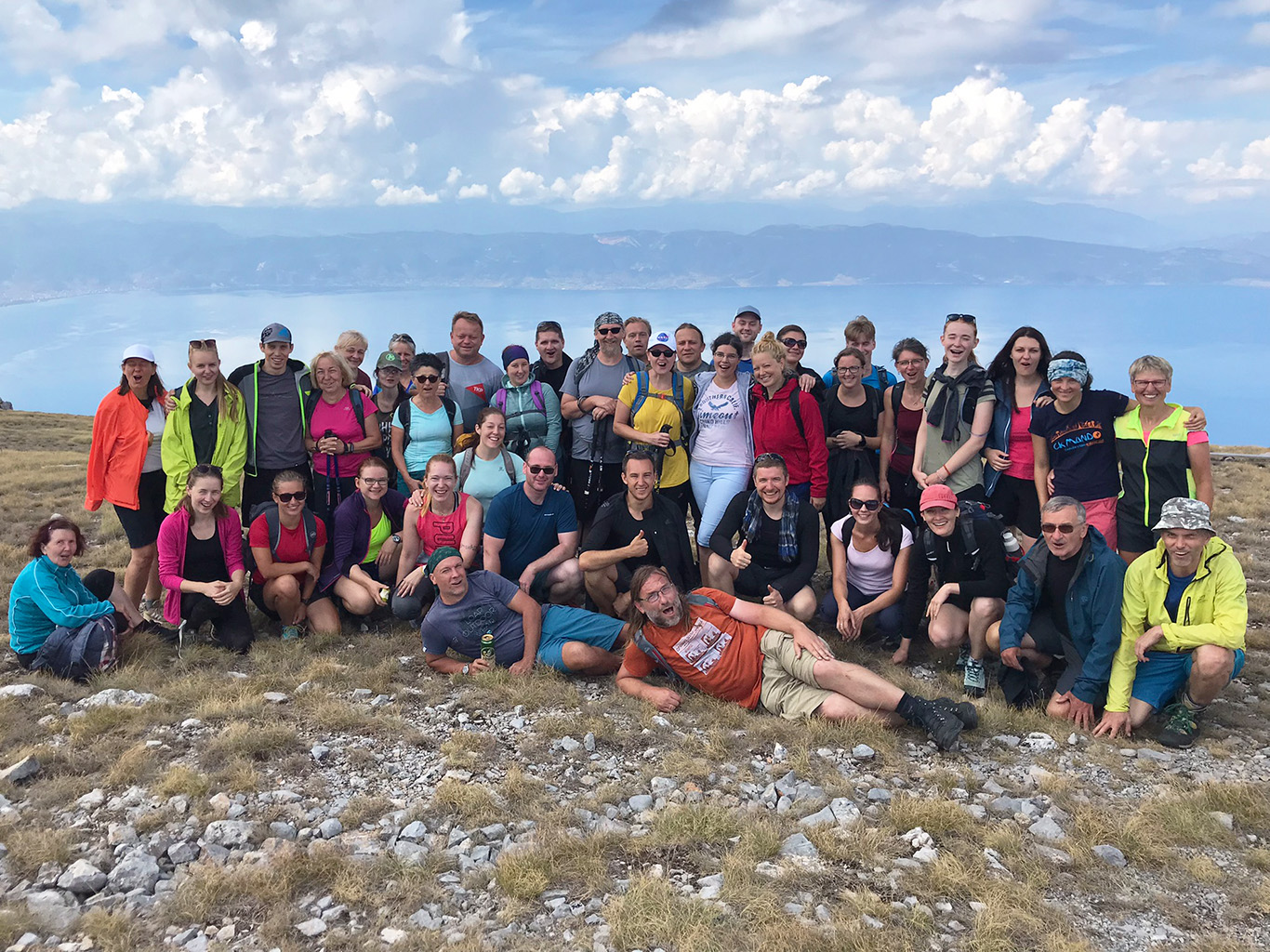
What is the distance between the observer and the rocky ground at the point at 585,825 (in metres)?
5.06

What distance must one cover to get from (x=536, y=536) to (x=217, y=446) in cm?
421

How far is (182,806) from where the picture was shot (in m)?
6.34

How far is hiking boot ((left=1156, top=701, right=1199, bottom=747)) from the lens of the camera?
7.34m

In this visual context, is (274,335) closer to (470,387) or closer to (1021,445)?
(470,387)

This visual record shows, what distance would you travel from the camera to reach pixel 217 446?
1002 cm

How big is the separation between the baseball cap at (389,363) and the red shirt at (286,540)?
2.42 metres

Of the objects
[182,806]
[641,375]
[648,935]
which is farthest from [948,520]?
[182,806]

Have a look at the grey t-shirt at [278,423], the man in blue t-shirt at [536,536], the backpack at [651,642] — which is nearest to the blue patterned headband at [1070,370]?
the backpack at [651,642]

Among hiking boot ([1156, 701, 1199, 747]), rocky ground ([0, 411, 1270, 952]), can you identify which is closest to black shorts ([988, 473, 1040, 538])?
rocky ground ([0, 411, 1270, 952])

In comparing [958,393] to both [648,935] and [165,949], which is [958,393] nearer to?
[648,935]

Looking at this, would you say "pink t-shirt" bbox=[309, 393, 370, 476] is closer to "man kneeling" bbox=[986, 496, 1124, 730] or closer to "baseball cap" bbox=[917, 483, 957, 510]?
"baseball cap" bbox=[917, 483, 957, 510]

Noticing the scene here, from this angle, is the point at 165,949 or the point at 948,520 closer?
the point at 165,949

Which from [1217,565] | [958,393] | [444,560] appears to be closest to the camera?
[1217,565]

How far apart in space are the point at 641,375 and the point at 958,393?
12.6 ft
